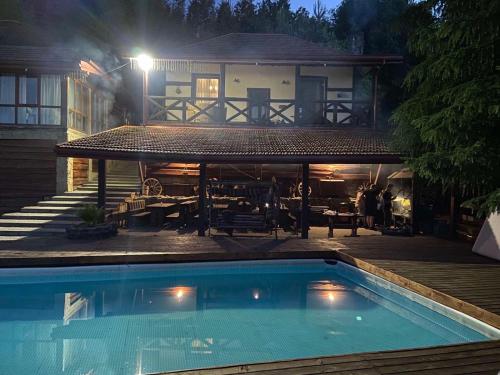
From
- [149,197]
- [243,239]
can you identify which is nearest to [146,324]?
[243,239]

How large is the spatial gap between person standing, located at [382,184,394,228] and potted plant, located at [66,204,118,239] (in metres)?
8.45

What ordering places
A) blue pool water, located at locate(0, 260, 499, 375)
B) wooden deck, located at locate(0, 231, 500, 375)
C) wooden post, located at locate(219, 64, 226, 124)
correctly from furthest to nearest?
wooden post, located at locate(219, 64, 226, 124)
blue pool water, located at locate(0, 260, 499, 375)
wooden deck, located at locate(0, 231, 500, 375)

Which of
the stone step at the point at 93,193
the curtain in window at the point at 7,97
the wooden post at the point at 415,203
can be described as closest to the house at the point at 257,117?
the stone step at the point at 93,193

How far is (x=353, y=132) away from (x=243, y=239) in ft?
20.7

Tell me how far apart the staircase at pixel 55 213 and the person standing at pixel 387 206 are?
8746mm

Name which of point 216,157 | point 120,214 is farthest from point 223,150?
point 120,214

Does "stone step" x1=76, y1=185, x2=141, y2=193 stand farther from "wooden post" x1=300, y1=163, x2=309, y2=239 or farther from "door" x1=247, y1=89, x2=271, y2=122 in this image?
"wooden post" x1=300, y1=163, x2=309, y2=239

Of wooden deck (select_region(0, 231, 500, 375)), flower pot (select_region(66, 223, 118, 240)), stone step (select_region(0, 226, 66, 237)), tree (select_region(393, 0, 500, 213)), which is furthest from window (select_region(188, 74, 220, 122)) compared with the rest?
tree (select_region(393, 0, 500, 213))

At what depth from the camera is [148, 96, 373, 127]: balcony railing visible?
1580 cm

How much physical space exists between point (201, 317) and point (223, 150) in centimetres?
554

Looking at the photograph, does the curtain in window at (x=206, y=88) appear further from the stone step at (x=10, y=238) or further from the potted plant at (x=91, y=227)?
the stone step at (x=10, y=238)

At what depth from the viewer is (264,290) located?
876cm

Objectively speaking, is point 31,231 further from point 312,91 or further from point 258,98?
point 312,91

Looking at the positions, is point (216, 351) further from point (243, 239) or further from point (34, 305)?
point (243, 239)
